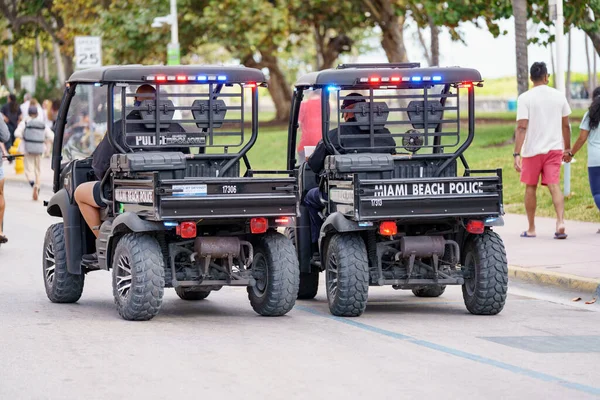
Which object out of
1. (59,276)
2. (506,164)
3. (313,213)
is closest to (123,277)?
(59,276)

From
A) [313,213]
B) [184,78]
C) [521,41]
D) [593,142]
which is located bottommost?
[313,213]

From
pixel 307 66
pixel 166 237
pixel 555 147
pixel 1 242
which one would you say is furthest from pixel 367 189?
pixel 307 66

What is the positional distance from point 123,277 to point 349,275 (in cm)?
180

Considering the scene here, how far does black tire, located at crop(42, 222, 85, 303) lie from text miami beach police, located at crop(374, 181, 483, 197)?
117 inches

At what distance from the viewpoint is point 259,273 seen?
1058cm

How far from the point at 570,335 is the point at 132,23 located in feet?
94.8

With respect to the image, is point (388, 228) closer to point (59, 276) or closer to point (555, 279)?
point (555, 279)

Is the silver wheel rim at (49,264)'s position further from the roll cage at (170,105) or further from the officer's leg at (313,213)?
the officer's leg at (313,213)

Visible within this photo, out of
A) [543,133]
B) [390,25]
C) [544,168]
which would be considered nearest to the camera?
[543,133]

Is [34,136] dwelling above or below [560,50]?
below

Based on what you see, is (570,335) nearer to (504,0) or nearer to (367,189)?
(367,189)

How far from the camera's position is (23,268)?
14.4 meters

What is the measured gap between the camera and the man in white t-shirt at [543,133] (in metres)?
14.9

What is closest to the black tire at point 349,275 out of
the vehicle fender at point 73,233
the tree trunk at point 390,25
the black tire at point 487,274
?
the black tire at point 487,274
